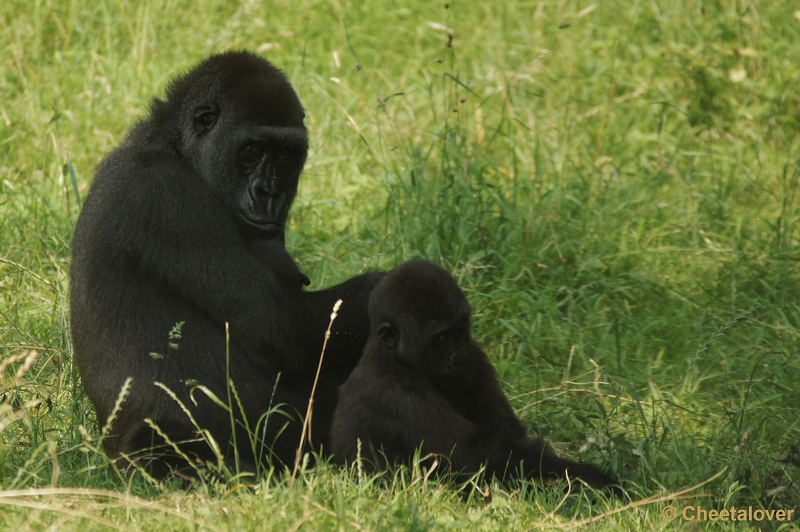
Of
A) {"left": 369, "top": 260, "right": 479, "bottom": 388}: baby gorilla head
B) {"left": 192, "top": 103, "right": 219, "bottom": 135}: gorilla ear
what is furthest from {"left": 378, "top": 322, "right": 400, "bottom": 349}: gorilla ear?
{"left": 192, "top": 103, "right": 219, "bottom": 135}: gorilla ear

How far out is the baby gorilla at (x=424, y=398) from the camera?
11.2 feet

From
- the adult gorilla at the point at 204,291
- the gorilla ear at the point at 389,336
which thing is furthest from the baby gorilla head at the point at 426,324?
the adult gorilla at the point at 204,291

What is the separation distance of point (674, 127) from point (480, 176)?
2.25 m

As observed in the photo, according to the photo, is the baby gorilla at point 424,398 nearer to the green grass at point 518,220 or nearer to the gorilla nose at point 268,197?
the green grass at point 518,220

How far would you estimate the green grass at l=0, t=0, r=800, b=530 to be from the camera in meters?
3.27

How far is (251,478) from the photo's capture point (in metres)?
3.41

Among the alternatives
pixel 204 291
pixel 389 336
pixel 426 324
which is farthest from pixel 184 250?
pixel 426 324

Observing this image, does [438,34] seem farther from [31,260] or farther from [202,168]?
[202,168]

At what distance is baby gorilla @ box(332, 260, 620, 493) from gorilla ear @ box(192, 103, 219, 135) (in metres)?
0.93

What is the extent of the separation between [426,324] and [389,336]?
0.15 metres

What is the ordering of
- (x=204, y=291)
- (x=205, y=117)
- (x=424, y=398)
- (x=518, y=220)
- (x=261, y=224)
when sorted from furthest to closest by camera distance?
(x=518, y=220) < (x=205, y=117) < (x=261, y=224) < (x=204, y=291) < (x=424, y=398)

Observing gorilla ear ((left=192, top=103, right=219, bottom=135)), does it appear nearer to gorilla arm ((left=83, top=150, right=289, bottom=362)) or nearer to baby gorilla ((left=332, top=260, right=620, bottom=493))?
gorilla arm ((left=83, top=150, right=289, bottom=362))

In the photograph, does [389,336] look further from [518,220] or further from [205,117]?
[518,220]

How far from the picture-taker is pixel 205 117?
3.90 metres
